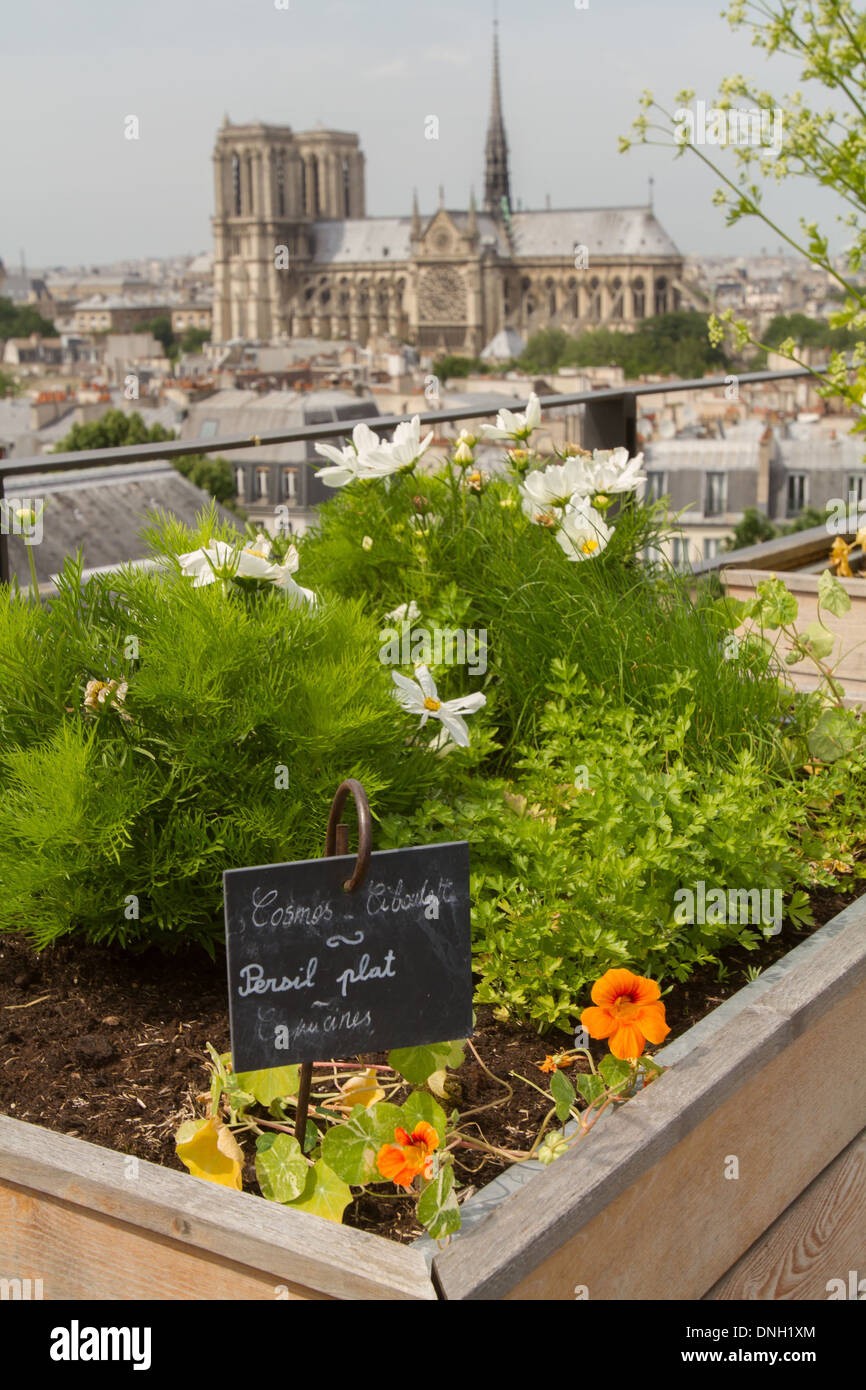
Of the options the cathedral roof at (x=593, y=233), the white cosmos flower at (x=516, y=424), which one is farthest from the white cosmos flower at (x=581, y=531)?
the cathedral roof at (x=593, y=233)

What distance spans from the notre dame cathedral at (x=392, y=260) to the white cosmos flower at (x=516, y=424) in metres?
92.9

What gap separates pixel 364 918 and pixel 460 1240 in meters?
0.29

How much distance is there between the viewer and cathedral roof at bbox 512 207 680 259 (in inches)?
3654

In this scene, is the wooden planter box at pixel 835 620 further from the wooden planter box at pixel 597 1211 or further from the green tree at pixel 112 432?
the green tree at pixel 112 432

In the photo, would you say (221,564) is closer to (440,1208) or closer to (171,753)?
Result: (171,753)

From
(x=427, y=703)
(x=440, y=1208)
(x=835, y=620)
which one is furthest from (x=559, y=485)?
(x=440, y=1208)

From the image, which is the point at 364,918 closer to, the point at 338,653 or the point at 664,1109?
the point at 664,1109

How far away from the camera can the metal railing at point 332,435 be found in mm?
2652

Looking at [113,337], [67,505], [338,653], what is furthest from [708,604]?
[113,337]

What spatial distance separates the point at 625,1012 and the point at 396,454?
133 centimetres

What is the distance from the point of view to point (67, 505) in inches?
782

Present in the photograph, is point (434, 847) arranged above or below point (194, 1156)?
above

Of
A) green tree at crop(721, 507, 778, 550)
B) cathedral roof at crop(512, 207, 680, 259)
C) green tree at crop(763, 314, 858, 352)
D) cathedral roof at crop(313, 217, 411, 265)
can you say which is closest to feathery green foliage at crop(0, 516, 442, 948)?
green tree at crop(721, 507, 778, 550)

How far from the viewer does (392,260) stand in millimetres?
99562
